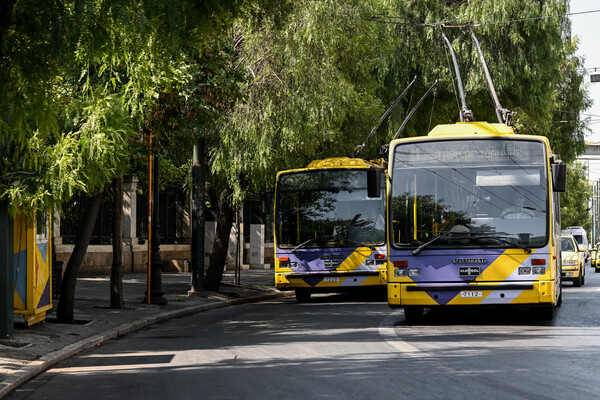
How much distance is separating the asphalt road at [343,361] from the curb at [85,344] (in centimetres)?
14

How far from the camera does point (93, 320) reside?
15.7 m

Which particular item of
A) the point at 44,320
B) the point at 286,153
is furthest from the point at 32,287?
the point at 286,153

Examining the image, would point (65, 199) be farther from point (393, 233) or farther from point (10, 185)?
point (393, 233)

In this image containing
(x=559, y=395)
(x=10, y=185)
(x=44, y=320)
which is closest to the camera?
(x=559, y=395)

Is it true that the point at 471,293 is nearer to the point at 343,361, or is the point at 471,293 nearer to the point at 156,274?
the point at 343,361

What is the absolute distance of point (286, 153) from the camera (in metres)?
22.0

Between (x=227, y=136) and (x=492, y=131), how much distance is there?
7.81 meters

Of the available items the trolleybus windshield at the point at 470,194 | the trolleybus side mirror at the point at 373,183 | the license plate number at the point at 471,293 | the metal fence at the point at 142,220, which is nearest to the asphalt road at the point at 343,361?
the license plate number at the point at 471,293

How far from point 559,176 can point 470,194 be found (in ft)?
4.75

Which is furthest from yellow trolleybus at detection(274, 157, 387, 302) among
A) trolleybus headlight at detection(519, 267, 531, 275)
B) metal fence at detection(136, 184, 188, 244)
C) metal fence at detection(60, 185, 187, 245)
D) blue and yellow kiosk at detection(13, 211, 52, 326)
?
metal fence at detection(136, 184, 188, 244)

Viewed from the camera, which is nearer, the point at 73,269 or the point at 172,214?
the point at 73,269

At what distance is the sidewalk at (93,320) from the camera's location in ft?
34.8

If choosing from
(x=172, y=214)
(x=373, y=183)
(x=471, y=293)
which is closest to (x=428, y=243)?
(x=471, y=293)

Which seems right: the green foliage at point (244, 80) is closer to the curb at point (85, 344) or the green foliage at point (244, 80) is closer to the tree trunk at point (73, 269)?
the tree trunk at point (73, 269)
